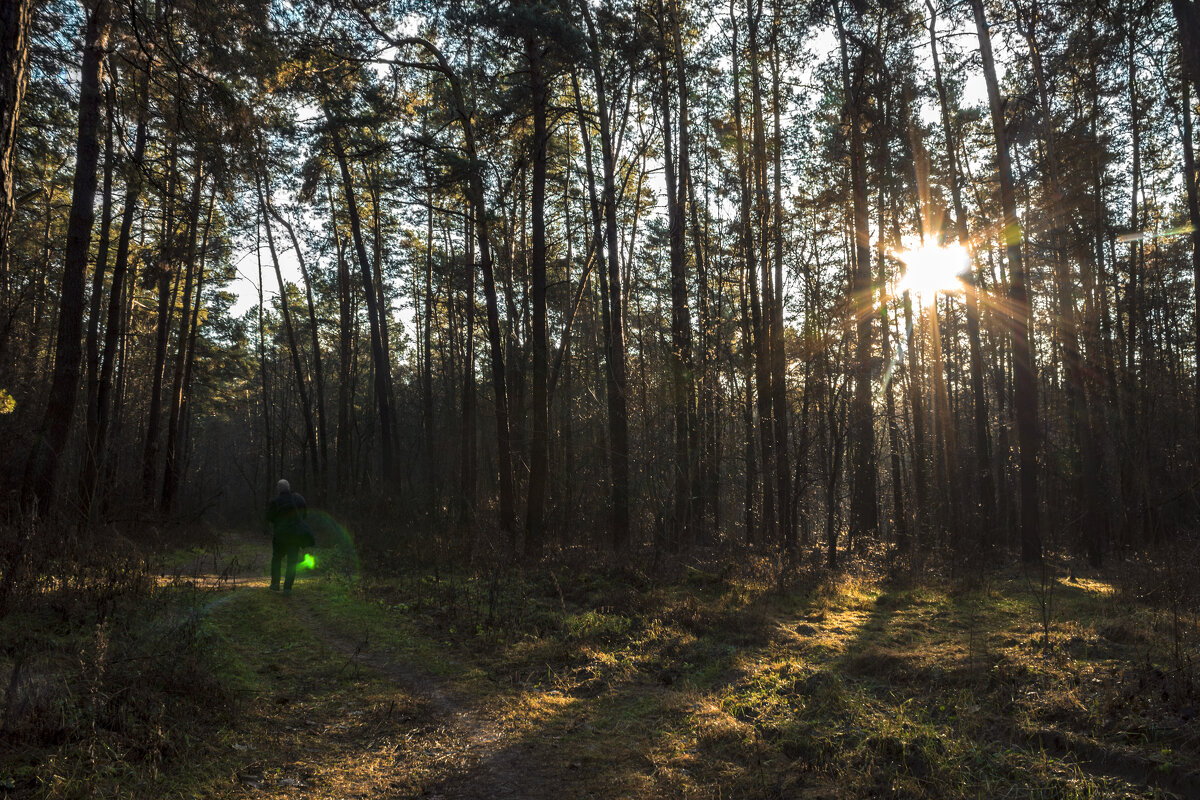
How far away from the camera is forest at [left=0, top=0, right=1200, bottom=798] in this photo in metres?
4.46

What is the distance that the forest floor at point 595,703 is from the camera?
3.79 metres

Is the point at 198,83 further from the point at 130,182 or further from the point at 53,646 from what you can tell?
the point at 53,646

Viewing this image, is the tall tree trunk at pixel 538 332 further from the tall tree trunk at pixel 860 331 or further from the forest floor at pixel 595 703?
the tall tree trunk at pixel 860 331

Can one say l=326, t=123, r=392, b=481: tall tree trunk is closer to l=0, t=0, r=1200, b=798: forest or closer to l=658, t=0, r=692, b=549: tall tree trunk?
l=0, t=0, r=1200, b=798: forest

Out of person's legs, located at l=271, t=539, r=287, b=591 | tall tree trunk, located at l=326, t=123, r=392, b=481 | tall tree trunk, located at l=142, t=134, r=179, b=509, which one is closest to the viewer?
person's legs, located at l=271, t=539, r=287, b=591

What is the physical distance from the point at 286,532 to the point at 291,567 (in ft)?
1.71

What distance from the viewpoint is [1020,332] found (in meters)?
13.2

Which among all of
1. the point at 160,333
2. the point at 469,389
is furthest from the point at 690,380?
the point at 160,333

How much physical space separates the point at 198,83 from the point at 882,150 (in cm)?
1484

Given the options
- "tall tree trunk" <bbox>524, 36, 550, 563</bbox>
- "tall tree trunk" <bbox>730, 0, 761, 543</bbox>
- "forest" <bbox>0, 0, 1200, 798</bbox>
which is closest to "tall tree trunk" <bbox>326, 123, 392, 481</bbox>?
"forest" <bbox>0, 0, 1200, 798</bbox>

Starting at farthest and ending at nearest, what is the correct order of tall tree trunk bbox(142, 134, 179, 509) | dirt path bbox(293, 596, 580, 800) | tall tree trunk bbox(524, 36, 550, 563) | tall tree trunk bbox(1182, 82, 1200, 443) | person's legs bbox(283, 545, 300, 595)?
tall tree trunk bbox(142, 134, 179, 509), tall tree trunk bbox(524, 36, 550, 563), tall tree trunk bbox(1182, 82, 1200, 443), person's legs bbox(283, 545, 300, 595), dirt path bbox(293, 596, 580, 800)

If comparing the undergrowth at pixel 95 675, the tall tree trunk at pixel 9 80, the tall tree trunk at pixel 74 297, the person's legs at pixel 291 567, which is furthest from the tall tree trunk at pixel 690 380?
the tall tree trunk at pixel 9 80

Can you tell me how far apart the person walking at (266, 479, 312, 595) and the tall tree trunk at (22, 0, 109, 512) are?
2.76 m

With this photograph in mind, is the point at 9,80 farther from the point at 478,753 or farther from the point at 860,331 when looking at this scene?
the point at 860,331
